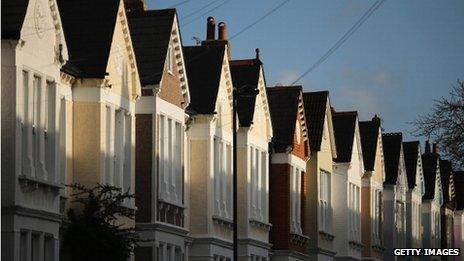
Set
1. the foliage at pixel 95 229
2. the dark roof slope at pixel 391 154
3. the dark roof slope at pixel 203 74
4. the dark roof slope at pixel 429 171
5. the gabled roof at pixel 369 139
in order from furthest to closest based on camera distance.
→ the dark roof slope at pixel 429 171, the dark roof slope at pixel 391 154, the gabled roof at pixel 369 139, the dark roof slope at pixel 203 74, the foliage at pixel 95 229

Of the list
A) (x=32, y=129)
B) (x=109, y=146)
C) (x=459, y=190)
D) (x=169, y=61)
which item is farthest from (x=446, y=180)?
(x=32, y=129)

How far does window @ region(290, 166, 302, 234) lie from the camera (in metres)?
58.5

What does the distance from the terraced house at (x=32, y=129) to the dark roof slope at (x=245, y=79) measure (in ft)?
51.2

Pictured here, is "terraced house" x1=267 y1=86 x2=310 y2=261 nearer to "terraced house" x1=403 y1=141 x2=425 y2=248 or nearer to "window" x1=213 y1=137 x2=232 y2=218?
"window" x1=213 y1=137 x2=232 y2=218

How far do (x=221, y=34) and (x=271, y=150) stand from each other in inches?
214

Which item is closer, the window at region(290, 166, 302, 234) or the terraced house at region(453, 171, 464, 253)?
the window at region(290, 166, 302, 234)

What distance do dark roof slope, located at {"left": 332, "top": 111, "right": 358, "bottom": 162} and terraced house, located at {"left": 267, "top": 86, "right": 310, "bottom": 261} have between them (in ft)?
22.9

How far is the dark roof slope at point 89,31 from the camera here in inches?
1583

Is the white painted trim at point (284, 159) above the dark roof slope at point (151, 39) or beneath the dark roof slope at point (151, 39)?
beneath

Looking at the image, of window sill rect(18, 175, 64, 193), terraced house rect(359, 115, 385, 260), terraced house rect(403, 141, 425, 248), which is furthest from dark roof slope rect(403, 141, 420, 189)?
window sill rect(18, 175, 64, 193)

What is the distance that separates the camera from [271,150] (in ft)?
189

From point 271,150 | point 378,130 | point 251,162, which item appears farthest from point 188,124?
point 378,130

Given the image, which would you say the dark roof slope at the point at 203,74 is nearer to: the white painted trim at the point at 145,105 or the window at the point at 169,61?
the window at the point at 169,61

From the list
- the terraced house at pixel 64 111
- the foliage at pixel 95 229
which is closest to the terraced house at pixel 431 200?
the terraced house at pixel 64 111
